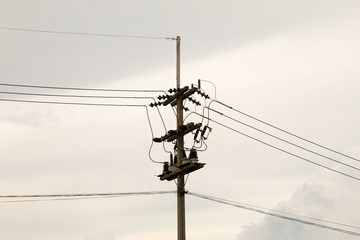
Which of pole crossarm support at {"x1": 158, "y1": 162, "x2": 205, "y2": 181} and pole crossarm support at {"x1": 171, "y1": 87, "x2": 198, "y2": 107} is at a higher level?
pole crossarm support at {"x1": 171, "y1": 87, "x2": 198, "y2": 107}

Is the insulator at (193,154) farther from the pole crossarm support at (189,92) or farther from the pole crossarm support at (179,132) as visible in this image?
the pole crossarm support at (189,92)

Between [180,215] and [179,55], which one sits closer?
[180,215]

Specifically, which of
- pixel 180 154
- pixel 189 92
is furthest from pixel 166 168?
pixel 189 92

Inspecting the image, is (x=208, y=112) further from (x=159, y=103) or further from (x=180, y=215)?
(x=180, y=215)

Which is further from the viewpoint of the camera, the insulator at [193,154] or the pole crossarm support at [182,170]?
the insulator at [193,154]

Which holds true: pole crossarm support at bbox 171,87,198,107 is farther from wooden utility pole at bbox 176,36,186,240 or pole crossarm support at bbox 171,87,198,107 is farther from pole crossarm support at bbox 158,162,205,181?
pole crossarm support at bbox 158,162,205,181

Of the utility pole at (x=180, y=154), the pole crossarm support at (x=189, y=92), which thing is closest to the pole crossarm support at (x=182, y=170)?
the utility pole at (x=180, y=154)

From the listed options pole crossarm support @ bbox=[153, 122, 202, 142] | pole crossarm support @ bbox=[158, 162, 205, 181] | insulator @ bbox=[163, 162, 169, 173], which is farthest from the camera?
insulator @ bbox=[163, 162, 169, 173]

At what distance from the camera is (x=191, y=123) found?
109ft

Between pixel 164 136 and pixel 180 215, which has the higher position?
pixel 164 136

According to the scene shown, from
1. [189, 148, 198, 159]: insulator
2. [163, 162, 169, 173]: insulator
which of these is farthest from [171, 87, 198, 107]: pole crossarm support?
[163, 162, 169, 173]: insulator

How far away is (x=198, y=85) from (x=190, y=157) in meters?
2.96

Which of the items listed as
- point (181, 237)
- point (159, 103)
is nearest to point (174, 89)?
point (159, 103)

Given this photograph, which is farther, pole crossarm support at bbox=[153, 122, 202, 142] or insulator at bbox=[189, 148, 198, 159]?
pole crossarm support at bbox=[153, 122, 202, 142]
